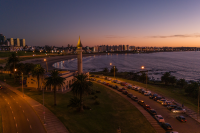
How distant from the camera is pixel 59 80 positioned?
30.1 m

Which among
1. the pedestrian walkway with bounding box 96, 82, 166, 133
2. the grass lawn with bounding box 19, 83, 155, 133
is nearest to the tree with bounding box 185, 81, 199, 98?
the pedestrian walkway with bounding box 96, 82, 166, 133

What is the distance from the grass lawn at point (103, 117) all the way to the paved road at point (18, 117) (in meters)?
3.25

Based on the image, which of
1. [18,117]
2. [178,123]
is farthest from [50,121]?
[178,123]

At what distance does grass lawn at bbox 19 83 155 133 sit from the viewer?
2144 cm

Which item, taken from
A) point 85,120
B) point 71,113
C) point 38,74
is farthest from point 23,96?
point 85,120

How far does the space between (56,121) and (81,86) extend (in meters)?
6.89

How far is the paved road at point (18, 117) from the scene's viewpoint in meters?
20.0

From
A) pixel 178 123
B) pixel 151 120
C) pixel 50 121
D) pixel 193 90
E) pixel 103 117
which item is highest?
pixel 193 90

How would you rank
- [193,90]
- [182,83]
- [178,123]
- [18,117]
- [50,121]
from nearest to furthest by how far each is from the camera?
[50,121]
[18,117]
[178,123]
[193,90]
[182,83]

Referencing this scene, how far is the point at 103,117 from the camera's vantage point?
82.8 ft

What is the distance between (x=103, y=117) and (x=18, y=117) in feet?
44.7

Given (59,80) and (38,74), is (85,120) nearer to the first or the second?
(59,80)

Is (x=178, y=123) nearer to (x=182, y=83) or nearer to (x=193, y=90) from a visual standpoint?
(x=193, y=90)

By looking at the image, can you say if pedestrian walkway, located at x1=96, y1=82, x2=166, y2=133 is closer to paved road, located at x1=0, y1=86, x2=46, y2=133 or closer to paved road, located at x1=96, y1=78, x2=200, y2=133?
paved road, located at x1=96, y1=78, x2=200, y2=133
